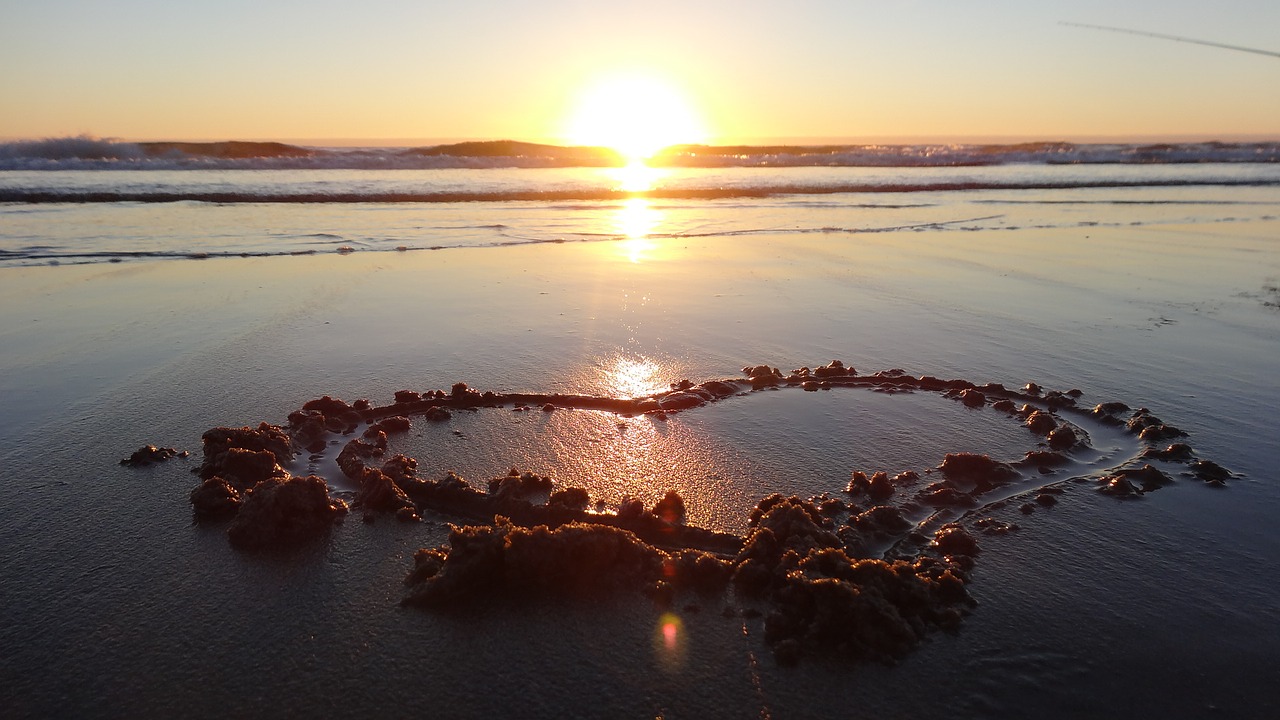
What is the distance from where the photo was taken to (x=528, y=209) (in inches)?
766

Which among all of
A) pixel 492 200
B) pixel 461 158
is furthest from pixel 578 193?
pixel 461 158

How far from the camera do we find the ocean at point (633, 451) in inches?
104

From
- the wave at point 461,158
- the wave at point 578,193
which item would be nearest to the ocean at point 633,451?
the wave at point 578,193

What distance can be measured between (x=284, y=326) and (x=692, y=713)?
6138 millimetres

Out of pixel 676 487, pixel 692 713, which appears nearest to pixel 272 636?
pixel 692 713

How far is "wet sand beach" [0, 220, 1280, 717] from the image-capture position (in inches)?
103

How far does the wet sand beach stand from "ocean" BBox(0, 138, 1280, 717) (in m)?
0.02

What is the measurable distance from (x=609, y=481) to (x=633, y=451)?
1.35 ft

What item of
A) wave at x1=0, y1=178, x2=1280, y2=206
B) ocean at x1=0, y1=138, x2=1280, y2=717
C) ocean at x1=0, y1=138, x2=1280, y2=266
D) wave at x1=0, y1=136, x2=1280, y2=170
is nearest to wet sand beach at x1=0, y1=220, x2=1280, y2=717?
ocean at x1=0, y1=138, x2=1280, y2=717

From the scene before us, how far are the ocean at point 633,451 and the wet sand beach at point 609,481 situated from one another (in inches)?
0.7

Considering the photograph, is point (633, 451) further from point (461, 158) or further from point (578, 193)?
point (461, 158)

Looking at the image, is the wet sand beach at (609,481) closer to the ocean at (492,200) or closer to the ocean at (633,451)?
the ocean at (633,451)

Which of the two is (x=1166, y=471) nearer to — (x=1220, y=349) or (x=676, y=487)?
(x=676, y=487)

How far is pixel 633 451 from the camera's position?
14.9 feet
